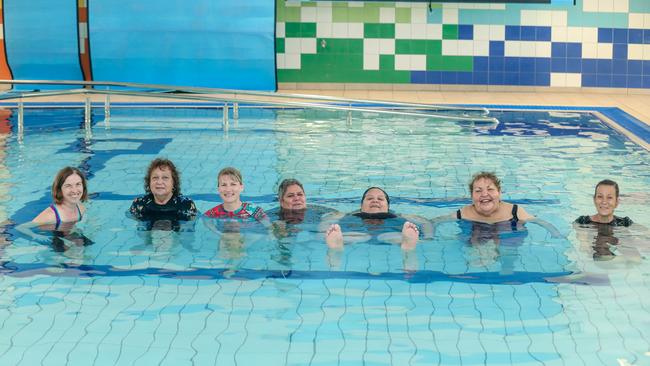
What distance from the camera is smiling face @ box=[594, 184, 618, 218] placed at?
19.1 feet

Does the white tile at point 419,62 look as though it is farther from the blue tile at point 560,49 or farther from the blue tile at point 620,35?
the blue tile at point 620,35

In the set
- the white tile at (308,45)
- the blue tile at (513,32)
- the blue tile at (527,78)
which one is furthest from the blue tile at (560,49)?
the white tile at (308,45)

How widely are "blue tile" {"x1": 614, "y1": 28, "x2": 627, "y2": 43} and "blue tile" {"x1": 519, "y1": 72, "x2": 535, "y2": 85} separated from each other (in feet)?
3.79

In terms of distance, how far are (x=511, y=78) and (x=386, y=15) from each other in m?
1.81

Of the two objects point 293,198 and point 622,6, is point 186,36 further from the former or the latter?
point 293,198

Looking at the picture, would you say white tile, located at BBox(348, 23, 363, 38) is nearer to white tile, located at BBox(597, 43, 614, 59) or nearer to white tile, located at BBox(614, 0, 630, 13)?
white tile, located at BBox(597, 43, 614, 59)

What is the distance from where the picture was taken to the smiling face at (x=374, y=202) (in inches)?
240

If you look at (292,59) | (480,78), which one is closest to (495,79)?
(480,78)

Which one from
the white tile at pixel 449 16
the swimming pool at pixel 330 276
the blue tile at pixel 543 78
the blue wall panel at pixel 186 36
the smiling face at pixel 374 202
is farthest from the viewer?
the blue tile at pixel 543 78

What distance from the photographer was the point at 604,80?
13578mm

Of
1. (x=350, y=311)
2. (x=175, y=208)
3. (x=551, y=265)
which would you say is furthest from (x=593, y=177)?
(x=350, y=311)

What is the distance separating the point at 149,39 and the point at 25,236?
6.41 m

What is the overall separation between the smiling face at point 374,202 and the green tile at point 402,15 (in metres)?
7.67

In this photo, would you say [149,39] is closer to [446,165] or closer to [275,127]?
[275,127]
